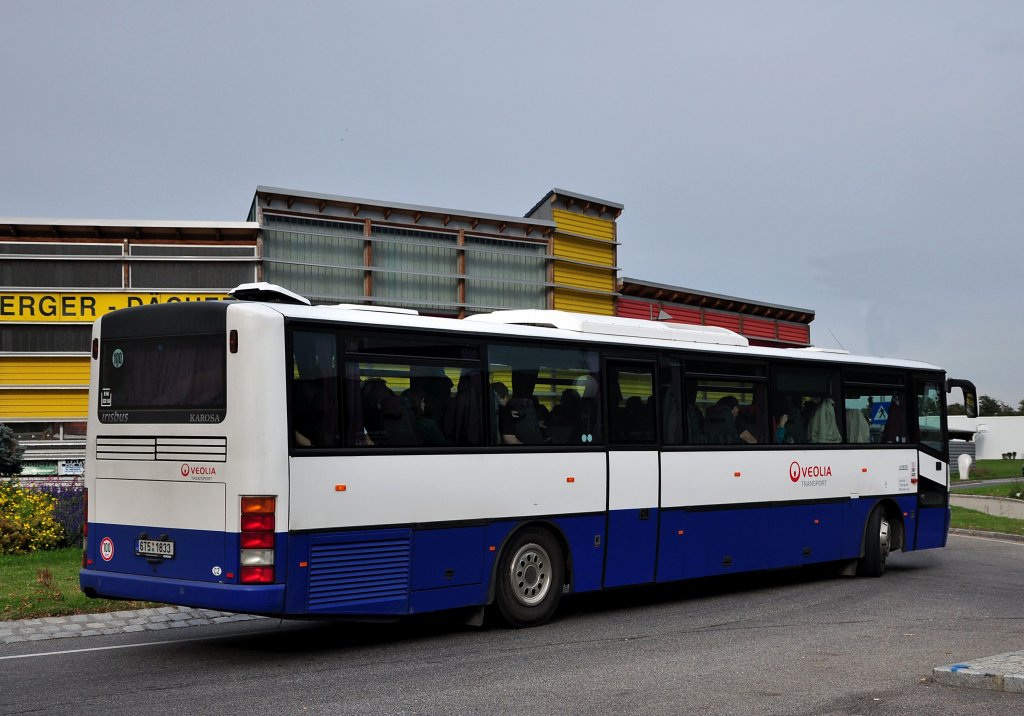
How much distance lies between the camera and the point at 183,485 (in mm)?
9672

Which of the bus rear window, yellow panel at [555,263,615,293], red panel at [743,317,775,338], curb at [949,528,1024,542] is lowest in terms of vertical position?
curb at [949,528,1024,542]

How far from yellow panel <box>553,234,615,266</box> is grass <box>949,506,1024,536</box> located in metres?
14.2

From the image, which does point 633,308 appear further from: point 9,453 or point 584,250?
point 9,453

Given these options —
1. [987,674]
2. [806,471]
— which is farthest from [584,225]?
[987,674]

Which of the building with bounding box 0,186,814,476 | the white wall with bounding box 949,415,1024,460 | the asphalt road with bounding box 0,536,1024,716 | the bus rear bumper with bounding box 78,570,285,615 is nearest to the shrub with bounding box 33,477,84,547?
the asphalt road with bounding box 0,536,1024,716

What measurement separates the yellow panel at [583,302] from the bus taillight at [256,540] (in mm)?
30026

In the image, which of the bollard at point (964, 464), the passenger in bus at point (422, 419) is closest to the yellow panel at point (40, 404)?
the passenger in bus at point (422, 419)

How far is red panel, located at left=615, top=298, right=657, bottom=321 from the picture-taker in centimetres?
4119

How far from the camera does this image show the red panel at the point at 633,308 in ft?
135

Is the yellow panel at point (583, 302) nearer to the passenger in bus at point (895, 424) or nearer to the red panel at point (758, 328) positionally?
the red panel at point (758, 328)

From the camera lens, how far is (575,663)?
372 inches

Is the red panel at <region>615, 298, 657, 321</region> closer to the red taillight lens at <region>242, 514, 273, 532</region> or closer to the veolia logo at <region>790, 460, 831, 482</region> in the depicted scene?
the veolia logo at <region>790, 460, 831, 482</region>

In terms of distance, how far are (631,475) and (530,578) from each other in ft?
5.91

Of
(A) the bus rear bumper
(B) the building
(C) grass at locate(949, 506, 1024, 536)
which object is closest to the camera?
(A) the bus rear bumper
